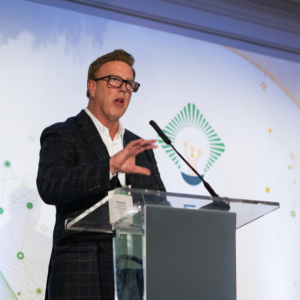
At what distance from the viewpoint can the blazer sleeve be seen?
1342mm

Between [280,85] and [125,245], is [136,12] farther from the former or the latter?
[125,245]

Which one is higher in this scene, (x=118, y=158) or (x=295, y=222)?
(x=118, y=158)

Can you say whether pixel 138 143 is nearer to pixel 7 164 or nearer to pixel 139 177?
pixel 139 177

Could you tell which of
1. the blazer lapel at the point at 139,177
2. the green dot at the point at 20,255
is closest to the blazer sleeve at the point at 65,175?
the blazer lapel at the point at 139,177

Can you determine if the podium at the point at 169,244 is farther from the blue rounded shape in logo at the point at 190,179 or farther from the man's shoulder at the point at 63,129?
the blue rounded shape in logo at the point at 190,179

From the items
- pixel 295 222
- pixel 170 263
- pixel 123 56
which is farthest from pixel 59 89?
pixel 295 222

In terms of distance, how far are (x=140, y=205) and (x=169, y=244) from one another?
0.47ft

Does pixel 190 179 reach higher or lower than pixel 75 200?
higher

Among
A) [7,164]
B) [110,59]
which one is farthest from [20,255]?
[110,59]

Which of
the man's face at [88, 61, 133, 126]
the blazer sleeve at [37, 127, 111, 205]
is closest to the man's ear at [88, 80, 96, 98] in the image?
the man's face at [88, 61, 133, 126]

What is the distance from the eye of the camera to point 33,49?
2.84 metres

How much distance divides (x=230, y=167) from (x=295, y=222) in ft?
2.70

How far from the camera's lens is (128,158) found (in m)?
1.29

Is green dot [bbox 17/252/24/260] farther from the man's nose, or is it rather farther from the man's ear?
the man's nose
